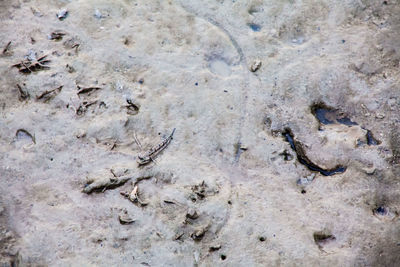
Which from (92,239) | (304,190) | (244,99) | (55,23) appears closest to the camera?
(92,239)

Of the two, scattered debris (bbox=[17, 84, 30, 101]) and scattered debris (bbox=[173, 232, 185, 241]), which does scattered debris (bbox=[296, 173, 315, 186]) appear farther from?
scattered debris (bbox=[17, 84, 30, 101])

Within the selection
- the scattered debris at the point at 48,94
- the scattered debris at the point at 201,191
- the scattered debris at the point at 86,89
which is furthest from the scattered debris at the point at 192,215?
the scattered debris at the point at 48,94

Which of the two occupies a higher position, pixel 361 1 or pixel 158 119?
pixel 361 1

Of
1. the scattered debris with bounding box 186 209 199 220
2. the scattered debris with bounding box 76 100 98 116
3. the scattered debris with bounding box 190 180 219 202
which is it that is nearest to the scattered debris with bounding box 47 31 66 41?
the scattered debris with bounding box 76 100 98 116

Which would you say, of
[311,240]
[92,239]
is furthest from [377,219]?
[92,239]

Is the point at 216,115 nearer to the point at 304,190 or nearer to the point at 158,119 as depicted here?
the point at 158,119

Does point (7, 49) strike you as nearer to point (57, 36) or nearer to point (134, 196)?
point (57, 36)

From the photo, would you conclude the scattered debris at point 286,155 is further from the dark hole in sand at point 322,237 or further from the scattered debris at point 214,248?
the scattered debris at point 214,248
